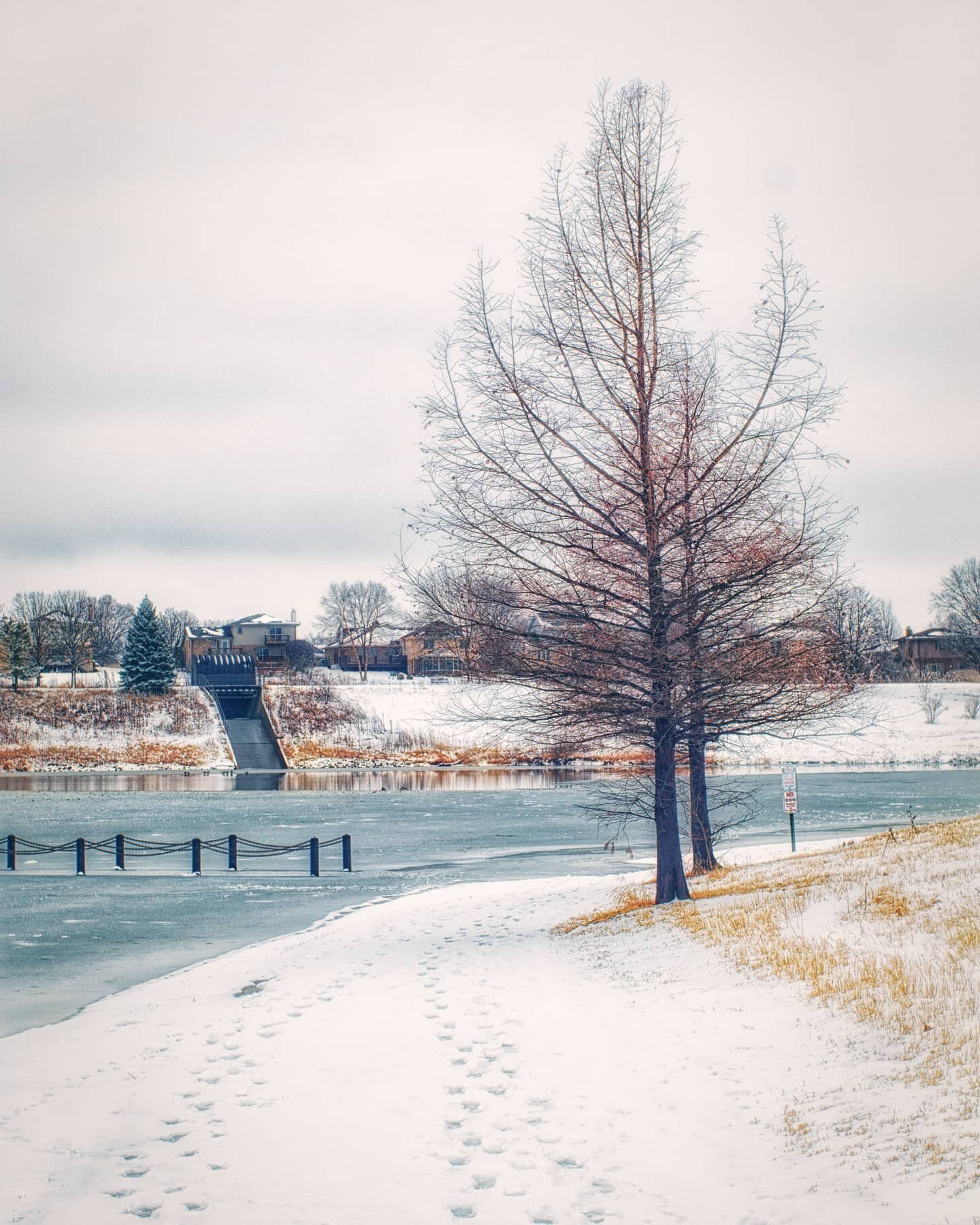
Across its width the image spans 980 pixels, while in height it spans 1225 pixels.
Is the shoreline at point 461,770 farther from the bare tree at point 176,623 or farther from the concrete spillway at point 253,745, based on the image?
the bare tree at point 176,623

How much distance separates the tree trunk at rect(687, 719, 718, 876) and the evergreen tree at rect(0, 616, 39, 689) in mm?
63014

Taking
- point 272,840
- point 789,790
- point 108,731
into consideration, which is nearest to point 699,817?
point 789,790

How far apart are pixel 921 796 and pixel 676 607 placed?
26.7m

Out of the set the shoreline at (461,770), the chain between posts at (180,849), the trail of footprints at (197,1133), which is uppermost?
the trail of footprints at (197,1133)

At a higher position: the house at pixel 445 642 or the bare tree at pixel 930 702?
the house at pixel 445 642

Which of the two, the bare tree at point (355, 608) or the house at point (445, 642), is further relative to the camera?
the bare tree at point (355, 608)

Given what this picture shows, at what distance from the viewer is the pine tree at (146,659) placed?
66.9 metres

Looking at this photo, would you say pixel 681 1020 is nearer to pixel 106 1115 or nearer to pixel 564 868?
pixel 106 1115

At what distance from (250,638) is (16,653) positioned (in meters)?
46.4

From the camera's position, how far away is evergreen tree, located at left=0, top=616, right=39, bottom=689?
233 ft

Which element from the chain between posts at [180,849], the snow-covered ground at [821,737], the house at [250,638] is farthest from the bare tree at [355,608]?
the chain between posts at [180,849]

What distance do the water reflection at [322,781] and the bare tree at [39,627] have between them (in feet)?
88.2

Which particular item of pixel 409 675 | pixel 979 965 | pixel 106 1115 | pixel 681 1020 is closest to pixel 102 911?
pixel 106 1115

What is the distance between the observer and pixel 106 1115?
685 centimetres
